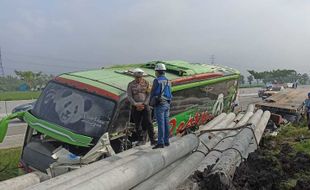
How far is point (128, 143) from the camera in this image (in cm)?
959

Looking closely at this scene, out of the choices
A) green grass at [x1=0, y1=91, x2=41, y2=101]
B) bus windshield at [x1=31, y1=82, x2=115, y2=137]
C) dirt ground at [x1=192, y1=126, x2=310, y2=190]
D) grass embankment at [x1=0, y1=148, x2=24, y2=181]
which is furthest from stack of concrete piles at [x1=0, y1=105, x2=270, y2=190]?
green grass at [x1=0, y1=91, x2=41, y2=101]

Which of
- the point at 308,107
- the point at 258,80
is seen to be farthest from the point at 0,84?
the point at 308,107

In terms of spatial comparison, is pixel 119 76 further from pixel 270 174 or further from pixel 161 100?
pixel 270 174

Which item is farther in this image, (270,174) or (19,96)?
(19,96)

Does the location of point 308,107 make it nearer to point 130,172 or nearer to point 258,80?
point 130,172

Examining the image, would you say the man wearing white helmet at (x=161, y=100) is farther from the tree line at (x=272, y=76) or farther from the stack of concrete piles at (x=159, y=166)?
the tree line at (x=272, y=76)

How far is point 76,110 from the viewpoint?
9.38 m

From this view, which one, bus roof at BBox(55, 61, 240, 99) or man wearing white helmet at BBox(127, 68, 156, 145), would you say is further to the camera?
bus roof at BBox(55, 61, 240, 99)

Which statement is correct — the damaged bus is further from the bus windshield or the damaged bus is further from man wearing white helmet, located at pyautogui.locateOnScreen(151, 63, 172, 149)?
man wearing white helmet, located at pyautogui.locateOnScreen(151, 63, 172, 149)

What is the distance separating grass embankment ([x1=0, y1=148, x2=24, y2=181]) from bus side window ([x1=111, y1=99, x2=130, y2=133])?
2232 mm

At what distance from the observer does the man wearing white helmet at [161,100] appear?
838 centimetres

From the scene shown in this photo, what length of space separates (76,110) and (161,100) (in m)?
2.08

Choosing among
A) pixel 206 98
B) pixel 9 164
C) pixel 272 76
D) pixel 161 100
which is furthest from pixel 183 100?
pixel 272 76

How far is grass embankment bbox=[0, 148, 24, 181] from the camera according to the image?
10631 mm
